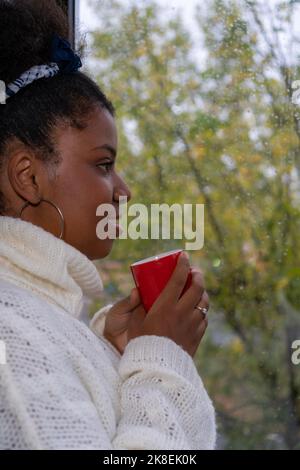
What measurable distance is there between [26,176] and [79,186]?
0.24 feet

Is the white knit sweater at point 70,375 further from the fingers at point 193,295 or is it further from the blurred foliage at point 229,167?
the blurred foliage at point 229,167

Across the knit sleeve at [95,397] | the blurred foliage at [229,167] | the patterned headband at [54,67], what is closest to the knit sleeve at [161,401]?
the knit sleeve at [95,397]

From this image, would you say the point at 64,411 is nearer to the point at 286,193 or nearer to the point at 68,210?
the point at 68,210

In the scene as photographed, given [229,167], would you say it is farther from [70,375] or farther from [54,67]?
[70,375]

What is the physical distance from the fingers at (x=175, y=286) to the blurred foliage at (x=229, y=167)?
1086mm

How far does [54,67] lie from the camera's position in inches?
41.2

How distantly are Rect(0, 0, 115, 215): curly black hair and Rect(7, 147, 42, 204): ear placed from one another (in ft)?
0.05

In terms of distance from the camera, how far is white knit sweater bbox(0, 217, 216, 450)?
70 centimetres

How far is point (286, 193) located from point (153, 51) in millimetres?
555

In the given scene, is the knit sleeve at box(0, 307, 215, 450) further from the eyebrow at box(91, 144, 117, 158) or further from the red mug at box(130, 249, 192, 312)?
the eyebrow at box(91, 144, 117, 158)

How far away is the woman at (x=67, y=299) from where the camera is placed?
2.36 feet

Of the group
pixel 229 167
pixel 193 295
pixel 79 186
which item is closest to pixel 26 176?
pixel 79 186

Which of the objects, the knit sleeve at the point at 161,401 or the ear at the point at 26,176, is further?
the ear at the point at 26,176

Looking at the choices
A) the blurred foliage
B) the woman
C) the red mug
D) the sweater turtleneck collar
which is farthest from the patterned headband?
the blurred foliage
